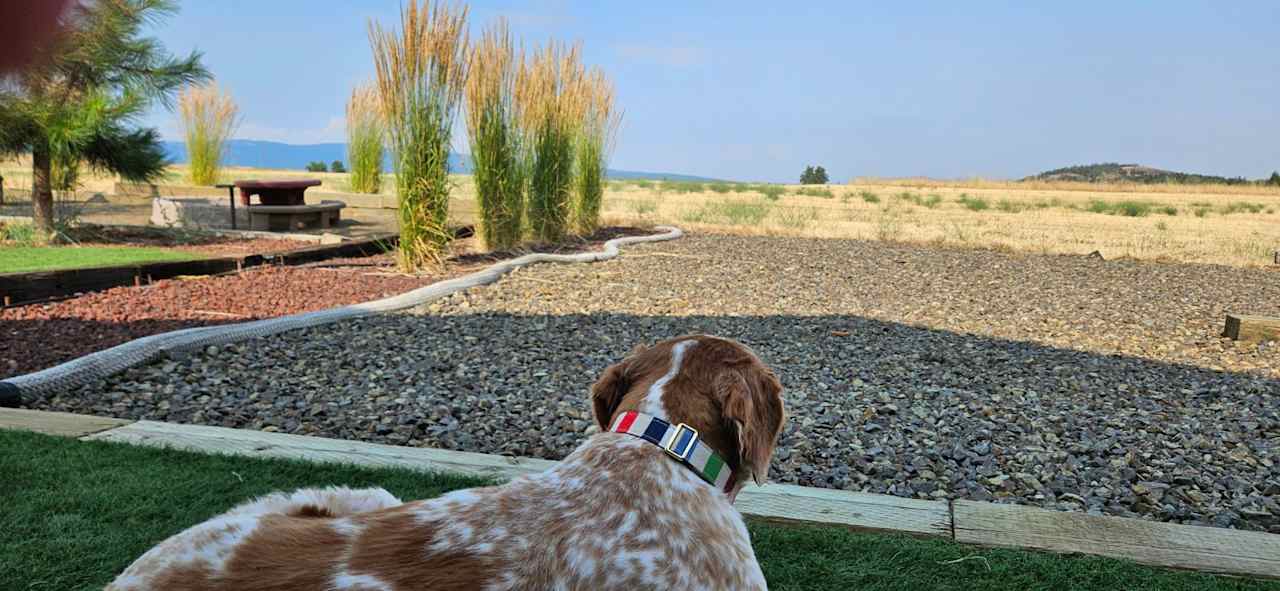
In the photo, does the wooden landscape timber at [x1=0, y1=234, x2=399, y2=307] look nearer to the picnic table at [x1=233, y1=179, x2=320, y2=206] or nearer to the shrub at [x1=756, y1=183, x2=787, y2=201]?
the picnic table at [x1=233, y1=179, x2=320, y2=206]

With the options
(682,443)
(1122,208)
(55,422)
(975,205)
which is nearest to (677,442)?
(682,443)

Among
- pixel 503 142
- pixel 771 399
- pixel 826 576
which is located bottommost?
pixel 826 576

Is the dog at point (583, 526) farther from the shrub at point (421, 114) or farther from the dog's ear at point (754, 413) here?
the shrub at point (421, 114)

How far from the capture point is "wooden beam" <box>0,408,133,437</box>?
3342 mm

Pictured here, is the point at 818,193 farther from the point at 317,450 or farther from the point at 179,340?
the point at 317,450

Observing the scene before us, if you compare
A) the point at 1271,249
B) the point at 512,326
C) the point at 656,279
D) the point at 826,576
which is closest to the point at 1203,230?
the point at 1271,249

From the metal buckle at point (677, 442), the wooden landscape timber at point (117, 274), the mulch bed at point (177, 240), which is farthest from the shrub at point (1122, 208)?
the metal buckle at point (677, 442)

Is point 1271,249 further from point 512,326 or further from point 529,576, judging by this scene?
point 529,576

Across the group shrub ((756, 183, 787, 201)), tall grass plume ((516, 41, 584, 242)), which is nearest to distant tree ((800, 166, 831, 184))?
shrub ((756, 183, 787, 201))

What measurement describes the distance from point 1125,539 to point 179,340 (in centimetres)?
458

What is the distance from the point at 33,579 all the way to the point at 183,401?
198 centimetres

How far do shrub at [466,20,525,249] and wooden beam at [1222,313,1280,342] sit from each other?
286 inches

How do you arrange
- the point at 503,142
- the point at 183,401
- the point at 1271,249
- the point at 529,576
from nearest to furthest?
the point at 529,576, the point at 183,401, the point at 503,142, the point at 1271,249

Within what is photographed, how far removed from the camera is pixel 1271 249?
13406 millimetres
